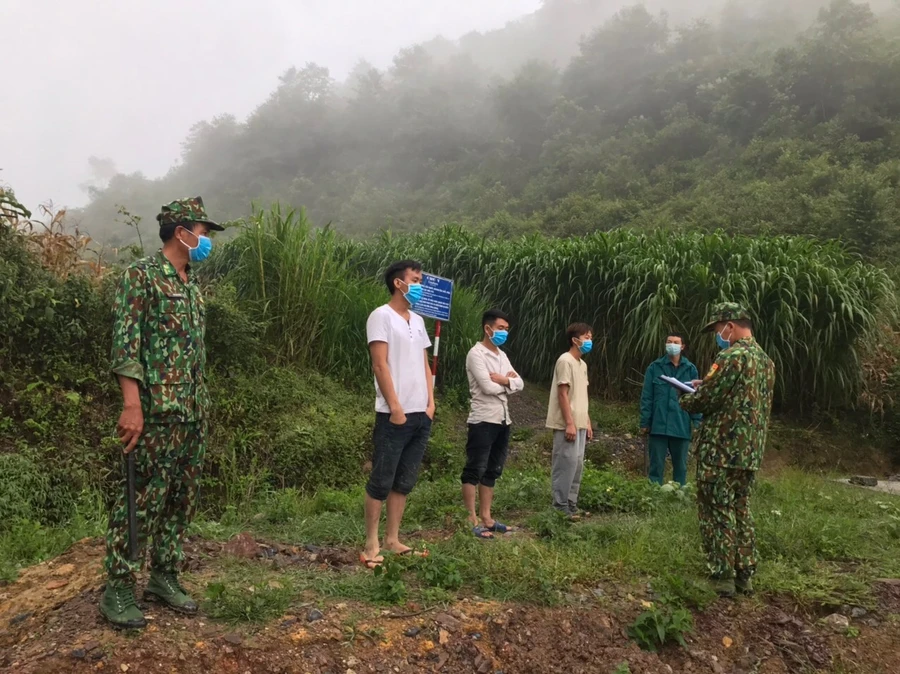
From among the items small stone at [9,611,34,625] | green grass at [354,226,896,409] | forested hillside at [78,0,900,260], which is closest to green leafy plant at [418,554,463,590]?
small stone at [9,611,34,625]

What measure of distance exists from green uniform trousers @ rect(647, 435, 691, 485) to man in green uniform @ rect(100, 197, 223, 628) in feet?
15.6

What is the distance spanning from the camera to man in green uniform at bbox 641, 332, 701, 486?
6621 mm

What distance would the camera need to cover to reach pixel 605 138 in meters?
36.3

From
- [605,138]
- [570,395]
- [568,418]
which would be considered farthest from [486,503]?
[605,138]

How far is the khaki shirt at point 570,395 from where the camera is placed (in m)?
5.46

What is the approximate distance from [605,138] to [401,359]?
34.7 meters

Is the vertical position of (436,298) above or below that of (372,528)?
above

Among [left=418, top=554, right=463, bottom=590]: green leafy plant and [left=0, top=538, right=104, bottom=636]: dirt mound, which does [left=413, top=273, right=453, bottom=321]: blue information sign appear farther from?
[left=0, top=538, right=104, bottom=636]: dirt mound

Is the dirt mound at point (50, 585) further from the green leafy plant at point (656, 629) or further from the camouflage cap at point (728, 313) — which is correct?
the camouflage cap at point (728, 313)

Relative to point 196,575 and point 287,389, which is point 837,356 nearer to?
point 287,389

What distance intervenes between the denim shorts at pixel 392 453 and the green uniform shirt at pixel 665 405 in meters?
3.18

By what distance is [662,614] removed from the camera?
3693 millimetres

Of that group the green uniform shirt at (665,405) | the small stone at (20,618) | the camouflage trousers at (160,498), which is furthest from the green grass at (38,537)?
the green uniform shirt at (665,405)

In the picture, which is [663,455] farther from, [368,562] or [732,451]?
[368,562]
